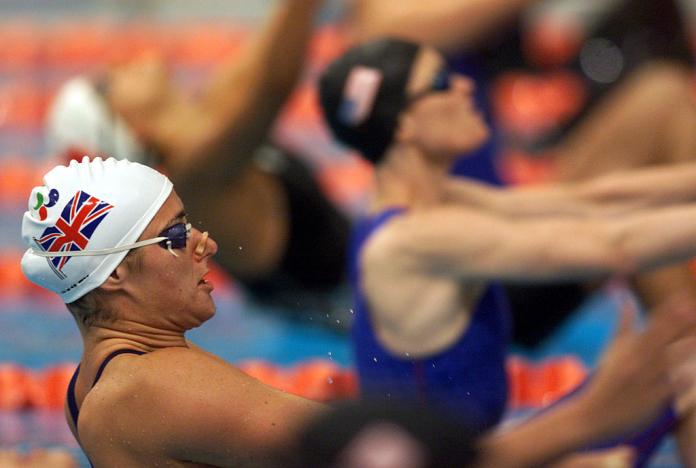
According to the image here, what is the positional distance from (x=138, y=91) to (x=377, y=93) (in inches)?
57.4

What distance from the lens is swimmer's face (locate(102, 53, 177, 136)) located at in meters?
4.17

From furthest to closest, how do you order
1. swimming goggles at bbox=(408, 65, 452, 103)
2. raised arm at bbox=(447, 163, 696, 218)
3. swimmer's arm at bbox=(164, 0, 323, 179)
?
swimmer's arm at bbox=(164, 0, 323, 179)
swimming goggles at bbox=(408, 65, 452, 103)
raised arm at bbox=(447, 163, 696, 218)

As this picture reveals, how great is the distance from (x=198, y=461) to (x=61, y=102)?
260 cm

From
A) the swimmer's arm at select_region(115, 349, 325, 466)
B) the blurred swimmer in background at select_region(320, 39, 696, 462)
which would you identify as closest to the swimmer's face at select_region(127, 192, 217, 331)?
the swimmer's arm at select_region(115, 349, 325, 466)

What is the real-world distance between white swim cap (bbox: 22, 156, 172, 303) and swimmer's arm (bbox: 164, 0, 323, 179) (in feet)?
5.79

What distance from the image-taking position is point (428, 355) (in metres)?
2.76

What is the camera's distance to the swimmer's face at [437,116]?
296 cm

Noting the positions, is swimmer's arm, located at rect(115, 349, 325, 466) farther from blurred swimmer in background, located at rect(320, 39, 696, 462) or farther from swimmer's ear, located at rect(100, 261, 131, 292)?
blurred swimmer in background, located at rect(320, 39, 696, 462)

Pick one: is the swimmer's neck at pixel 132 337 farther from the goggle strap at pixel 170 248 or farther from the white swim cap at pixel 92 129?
the white swim cap at pixel 92 129

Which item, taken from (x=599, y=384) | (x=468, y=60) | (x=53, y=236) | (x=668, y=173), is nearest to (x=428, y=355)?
(x=668, y=173)

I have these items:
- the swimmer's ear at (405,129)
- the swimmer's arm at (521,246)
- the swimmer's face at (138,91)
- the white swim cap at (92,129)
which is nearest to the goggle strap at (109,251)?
the swimmer's arm at (521,246)

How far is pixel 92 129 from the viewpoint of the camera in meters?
4.08

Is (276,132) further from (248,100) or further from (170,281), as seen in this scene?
(170,281)

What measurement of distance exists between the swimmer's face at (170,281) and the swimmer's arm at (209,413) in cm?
10
